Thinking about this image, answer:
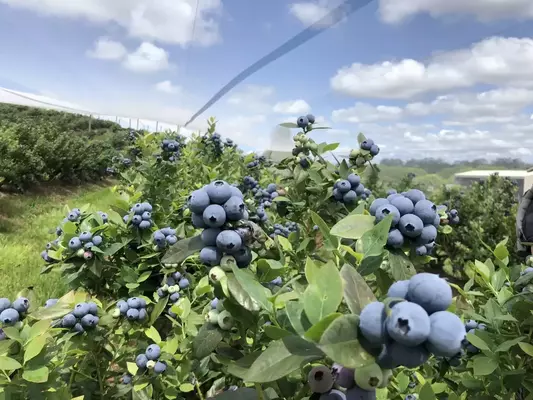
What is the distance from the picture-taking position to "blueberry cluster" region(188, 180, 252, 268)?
768 millimetres

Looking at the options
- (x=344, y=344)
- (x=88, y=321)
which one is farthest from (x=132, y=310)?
(x=344, y=344)

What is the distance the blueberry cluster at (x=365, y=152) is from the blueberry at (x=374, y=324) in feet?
4.18

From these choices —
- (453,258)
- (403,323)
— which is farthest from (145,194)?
(453,258)

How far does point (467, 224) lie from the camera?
22.7ft

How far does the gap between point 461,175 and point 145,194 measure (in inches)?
356

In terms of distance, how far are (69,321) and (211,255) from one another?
77 cm

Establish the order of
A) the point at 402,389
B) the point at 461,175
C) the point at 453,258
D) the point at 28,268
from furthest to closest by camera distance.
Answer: the point at 461,175 < the point at 453,258 < the point at 28,268 < the point at 402,389

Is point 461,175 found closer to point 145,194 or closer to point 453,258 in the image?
point 453,258

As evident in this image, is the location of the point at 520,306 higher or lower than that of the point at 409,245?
lower

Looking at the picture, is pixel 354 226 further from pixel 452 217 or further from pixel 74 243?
pixel 452 217

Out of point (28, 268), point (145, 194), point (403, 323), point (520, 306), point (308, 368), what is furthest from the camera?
point (28, 268)

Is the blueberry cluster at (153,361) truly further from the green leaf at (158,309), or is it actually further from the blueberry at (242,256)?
the blueberry at (242,256)

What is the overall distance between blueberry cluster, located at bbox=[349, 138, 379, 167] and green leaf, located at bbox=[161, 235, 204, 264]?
3.23 feet

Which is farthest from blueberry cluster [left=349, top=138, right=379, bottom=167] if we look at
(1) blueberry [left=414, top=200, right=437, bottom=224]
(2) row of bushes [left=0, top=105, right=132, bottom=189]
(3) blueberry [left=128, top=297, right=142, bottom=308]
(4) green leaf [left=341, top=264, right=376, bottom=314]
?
(2) row of bushes [left=0, top=105, right=132, bottom=189]
